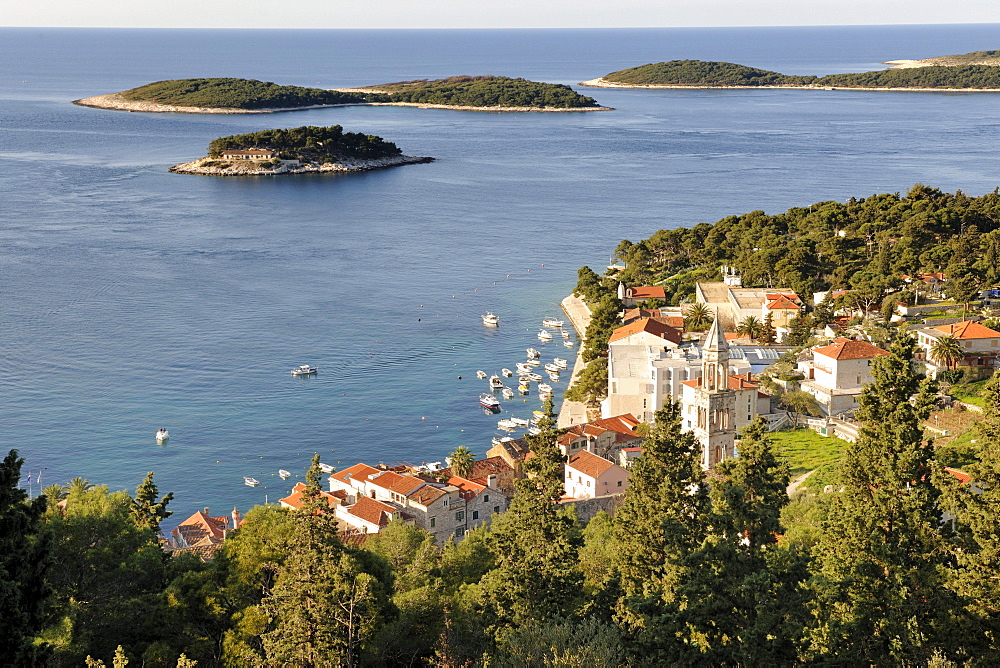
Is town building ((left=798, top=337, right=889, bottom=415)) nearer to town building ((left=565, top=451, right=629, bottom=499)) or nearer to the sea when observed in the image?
town building ((left=565, top=451, right=629, bottom=499))

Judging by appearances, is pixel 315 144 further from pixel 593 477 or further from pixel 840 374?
pixel 593 477

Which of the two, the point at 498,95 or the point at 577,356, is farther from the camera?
the point at 498,95

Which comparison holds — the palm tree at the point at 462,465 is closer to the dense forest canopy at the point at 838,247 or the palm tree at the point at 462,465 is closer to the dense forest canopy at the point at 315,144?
the dense forest canopy at the point at 838,247

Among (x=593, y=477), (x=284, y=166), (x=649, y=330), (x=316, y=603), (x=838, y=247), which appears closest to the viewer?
(x=316, y=603)

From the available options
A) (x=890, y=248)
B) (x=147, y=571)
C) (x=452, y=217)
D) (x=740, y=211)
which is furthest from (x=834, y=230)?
(x=147, y=571)

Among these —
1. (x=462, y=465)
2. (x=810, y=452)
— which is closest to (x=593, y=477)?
(x=462, y=465)

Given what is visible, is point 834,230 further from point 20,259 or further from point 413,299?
point 20,259

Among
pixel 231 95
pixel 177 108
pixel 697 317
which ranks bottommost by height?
pixel 697 317
